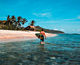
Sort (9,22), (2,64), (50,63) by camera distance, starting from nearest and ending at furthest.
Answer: (2,64), (50,63), (9,22)

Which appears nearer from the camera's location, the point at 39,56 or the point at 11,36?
the point at 39,56

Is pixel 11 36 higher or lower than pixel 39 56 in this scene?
higher

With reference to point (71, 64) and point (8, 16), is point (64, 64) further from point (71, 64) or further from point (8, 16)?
point (8, 16)

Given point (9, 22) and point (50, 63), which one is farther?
point (9, 22)

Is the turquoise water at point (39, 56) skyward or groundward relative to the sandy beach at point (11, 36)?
groundward

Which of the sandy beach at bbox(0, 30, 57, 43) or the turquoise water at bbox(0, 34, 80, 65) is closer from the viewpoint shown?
the turquoise water at bbox(0, 34, 80, 65)

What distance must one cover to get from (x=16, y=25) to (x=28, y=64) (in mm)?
77822

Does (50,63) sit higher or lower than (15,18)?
lower

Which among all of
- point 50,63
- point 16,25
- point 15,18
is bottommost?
point 50,63

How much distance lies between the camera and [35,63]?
Answer: 4.98 m

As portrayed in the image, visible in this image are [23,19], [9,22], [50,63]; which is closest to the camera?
[50,63]

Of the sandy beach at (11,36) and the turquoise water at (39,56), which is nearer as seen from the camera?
the turquoise water at (39,56)

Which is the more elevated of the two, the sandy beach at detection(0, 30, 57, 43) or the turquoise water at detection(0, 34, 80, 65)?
the sandy beach at detection(0, 30, 57, 43)

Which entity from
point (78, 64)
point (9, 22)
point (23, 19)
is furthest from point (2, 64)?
point (23, 19)
